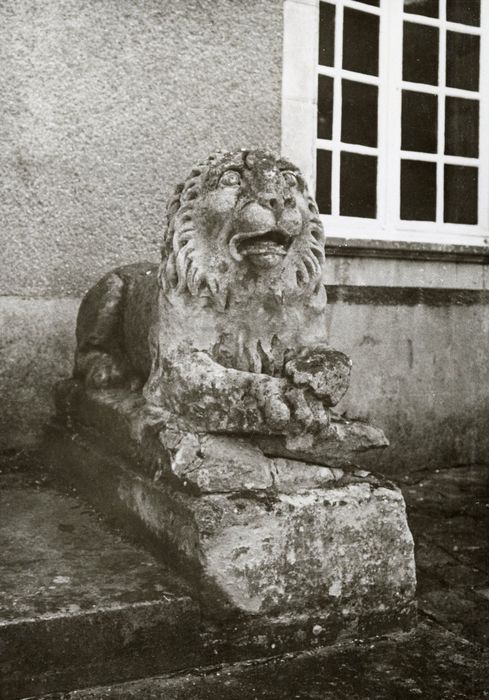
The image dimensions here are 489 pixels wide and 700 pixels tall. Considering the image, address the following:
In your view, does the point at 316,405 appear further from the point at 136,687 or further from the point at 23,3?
the point at 23,3

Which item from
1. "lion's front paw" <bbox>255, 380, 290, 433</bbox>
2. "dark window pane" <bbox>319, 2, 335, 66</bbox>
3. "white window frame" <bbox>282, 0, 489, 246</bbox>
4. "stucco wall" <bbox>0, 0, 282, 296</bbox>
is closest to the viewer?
"lion's front paw" <bbox>255, 380, 290, 433</bbox>

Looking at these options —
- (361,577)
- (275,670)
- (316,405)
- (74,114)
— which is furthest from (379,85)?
(275,670)

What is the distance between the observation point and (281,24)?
203 inches

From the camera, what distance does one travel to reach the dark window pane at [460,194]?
19.8ft

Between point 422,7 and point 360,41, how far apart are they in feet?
1.98

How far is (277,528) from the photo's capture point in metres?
2.83

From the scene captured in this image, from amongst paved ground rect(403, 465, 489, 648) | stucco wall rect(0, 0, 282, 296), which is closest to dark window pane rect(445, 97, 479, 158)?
stucco wall rect(0, 0, 282, 296)

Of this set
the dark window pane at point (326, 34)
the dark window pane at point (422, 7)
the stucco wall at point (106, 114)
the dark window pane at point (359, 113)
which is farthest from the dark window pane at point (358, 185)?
the dark window pane at point (422, 7)

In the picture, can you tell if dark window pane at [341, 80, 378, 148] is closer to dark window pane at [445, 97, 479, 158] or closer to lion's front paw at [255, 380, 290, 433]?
dark window pane at [445, 97, 479, 158]

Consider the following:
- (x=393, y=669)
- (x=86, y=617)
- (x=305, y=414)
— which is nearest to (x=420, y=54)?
(x=305, y=414)

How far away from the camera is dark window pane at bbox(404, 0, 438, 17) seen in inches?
228

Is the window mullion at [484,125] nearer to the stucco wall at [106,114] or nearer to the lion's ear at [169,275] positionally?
the stucco wall at [106,114]

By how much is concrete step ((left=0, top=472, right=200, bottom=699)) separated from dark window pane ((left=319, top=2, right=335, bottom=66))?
3739 mm

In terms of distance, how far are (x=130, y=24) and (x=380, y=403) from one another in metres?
2.82
